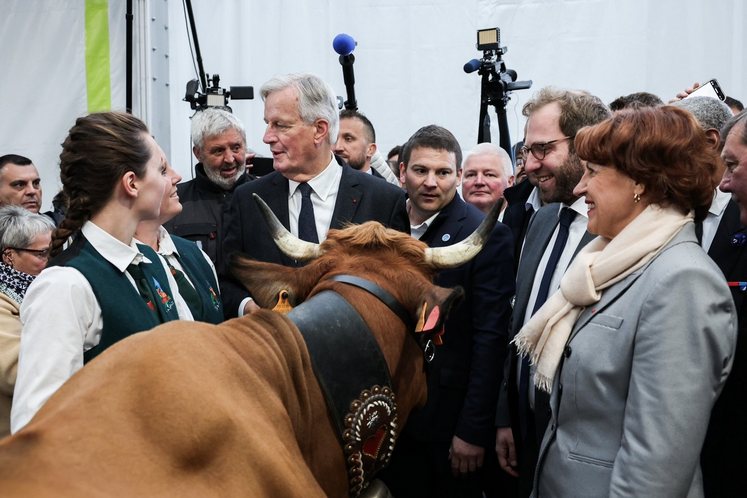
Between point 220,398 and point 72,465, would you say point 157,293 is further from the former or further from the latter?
point 72,465

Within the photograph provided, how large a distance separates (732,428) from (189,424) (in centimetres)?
209

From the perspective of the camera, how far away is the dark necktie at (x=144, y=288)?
2645 mm

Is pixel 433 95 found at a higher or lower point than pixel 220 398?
higher

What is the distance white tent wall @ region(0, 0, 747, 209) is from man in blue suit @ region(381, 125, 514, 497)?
3.75 meters

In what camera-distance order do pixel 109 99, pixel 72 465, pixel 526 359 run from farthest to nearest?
1. pixel 109 99
2. pixel 526 359
3. pixel 72 465

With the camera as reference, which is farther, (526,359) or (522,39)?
(522,39)

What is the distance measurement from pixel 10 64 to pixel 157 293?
5.16m

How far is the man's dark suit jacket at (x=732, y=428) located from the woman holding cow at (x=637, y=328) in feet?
1.44

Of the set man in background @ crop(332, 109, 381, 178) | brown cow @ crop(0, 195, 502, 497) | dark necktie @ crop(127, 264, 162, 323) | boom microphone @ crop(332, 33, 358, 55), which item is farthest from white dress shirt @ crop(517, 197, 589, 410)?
boom microphone @ crop(332, 33, 358, 55)

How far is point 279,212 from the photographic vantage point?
12.3 feet

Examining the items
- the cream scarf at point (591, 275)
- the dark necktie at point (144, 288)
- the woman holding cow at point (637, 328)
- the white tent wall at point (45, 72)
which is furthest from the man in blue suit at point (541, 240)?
the white tent wall at point (45, 72)

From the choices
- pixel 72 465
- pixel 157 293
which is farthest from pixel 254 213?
pixel 72 465

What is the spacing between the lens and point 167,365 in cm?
187

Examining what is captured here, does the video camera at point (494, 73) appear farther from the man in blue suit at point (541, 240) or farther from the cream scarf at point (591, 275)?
the cream scarf at point (591, 275)
